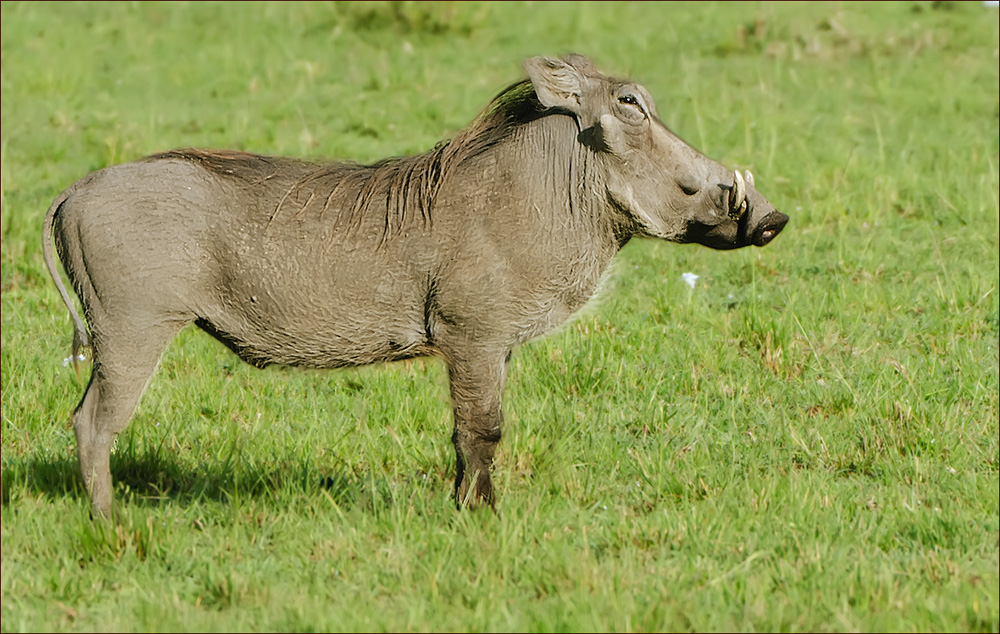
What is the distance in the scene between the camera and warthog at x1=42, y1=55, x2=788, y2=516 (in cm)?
334

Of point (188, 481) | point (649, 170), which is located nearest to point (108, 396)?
point (188, 481)

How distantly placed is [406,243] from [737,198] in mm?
875

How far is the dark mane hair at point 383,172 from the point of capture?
344 centimetres

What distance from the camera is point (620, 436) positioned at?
4.20 m

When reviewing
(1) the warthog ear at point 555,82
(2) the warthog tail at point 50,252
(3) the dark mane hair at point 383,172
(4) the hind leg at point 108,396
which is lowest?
(4) the hind leg at point 108,396

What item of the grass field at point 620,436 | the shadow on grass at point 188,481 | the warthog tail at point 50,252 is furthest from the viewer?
the shadow on grass at point 188,481

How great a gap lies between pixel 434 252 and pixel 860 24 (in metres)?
7.44

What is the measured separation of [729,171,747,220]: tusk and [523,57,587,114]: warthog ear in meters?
0.47

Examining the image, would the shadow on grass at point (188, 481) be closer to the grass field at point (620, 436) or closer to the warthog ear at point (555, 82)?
the grass field at point (620, 436)

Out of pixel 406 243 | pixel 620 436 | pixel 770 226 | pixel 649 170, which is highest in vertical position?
pixel 649 170

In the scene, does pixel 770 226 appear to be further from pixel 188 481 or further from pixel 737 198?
pixel 188 481

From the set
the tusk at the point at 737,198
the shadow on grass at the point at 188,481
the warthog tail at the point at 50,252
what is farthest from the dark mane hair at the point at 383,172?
the shadow on grass at the point at 188,481

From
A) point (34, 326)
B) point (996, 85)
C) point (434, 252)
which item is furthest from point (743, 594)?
point (996, 85)

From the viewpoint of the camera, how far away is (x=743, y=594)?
9.95ft
